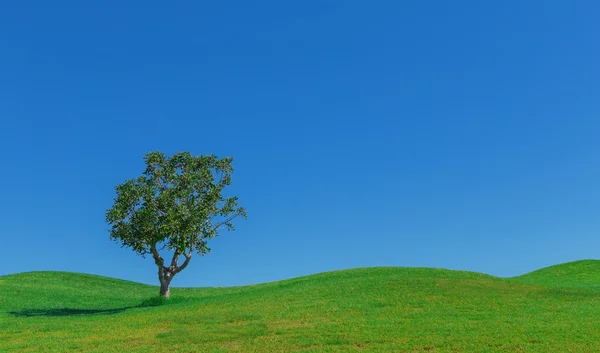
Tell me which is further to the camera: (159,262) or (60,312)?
(159,262)

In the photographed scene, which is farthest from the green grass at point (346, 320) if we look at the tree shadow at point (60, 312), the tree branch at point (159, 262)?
the tree branch at point (159, 262)

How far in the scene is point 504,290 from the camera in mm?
47688

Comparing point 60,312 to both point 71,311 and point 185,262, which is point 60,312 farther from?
point 185,262

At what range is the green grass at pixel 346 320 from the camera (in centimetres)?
2958

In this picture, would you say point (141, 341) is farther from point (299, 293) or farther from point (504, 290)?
point (504, 290)

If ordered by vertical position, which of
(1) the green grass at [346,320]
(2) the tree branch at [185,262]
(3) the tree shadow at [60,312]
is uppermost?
(2) the tree branch at [185,262]

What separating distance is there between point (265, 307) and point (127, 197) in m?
19.8

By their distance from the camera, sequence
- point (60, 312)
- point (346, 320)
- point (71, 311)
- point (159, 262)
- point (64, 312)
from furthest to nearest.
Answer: point (159, 262), point (71, 311), point (64, 312), point (60, 312), point (346, 320)

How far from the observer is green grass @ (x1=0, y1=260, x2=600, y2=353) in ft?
97.0

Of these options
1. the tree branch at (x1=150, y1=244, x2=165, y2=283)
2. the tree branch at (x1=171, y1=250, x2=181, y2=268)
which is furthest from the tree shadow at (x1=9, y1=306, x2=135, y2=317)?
the tree branch at (x1=171, y1=250, x2=181, y2=268)

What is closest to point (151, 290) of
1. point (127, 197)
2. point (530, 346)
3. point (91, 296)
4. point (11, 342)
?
point (91, 296)

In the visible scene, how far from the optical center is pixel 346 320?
35.1 m

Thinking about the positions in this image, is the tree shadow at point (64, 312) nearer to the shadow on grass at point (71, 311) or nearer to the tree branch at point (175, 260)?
the shadow on grass at point (71, 311)

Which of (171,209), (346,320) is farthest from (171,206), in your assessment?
(346,320)
